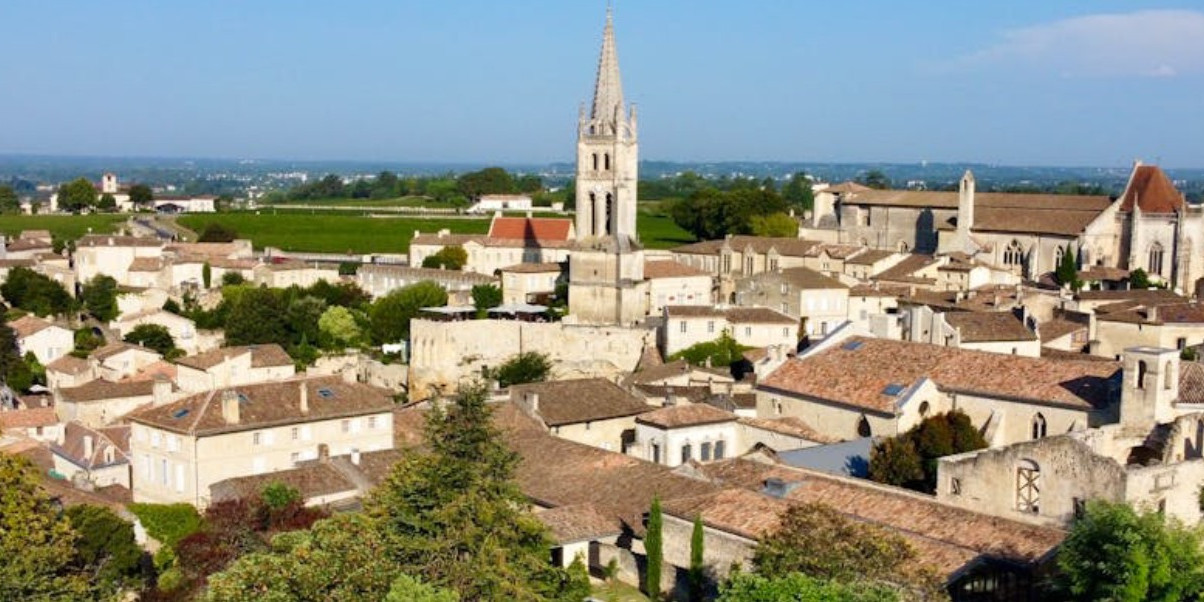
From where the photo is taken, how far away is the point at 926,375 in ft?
122

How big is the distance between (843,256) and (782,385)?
31789mm

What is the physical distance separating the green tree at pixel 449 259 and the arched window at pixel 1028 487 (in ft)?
182

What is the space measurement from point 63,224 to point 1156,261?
84678mm

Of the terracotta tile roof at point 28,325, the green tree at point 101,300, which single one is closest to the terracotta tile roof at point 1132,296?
the terracotta tile roof at point 28,325

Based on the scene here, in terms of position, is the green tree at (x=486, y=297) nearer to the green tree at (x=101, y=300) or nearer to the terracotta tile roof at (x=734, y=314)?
the terracotta tile roof at (x=734, y=314)

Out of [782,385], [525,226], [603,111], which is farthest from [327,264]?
[782,385]

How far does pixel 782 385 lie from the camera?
3966 cm

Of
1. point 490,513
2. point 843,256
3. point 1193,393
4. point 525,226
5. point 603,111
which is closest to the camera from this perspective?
point 490,513

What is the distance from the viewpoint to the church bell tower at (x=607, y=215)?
60.6 meters

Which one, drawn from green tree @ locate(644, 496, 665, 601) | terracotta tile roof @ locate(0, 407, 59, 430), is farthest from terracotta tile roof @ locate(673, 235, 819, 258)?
green tree @ locate(644, 496, 665, 601)

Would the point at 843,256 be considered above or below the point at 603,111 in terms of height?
below

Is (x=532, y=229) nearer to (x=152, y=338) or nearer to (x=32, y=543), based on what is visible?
(x=152, y=338)

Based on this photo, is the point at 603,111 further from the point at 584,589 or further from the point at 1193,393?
the point at 584,589

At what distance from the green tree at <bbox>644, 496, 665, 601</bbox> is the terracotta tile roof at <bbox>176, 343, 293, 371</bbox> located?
95.1ft
